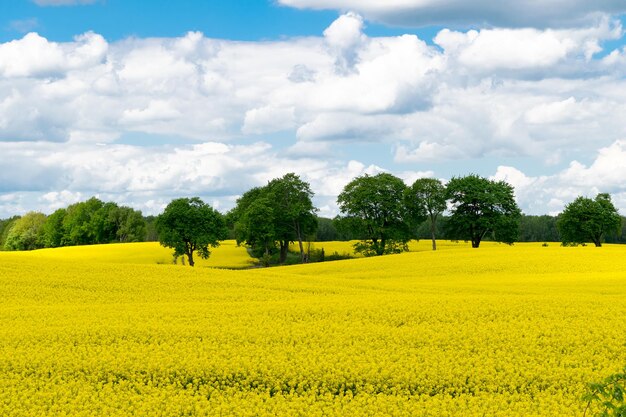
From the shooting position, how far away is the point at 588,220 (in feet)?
275

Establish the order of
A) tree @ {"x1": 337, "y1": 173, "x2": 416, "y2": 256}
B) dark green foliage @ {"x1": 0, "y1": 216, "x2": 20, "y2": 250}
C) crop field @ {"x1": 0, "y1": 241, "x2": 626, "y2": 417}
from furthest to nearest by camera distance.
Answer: dark green foliage @ {"x1": 0, "y1": 216, "x2": 20, "y2": 250} → tree @ {"x1": 337, "y1": 173, "x2": 416, "y2": 256} → crop field @ {"x1": 0, "y1": 241, "x2": 626, "y2": 417}

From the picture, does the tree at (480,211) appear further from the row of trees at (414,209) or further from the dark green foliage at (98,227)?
the dark green foliage at (98,227)

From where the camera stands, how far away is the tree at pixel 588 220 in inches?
3282

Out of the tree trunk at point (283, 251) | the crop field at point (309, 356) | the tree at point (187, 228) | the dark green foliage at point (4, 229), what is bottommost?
the crop field at point (309, 356)

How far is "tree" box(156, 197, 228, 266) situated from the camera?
2751 inches

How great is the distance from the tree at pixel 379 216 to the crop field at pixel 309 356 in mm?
49968

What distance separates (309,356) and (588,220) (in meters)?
78.4

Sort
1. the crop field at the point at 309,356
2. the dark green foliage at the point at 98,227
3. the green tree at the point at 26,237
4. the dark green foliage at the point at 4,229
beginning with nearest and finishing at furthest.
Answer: the crop field at the point at 309,356 < the dark green foliage at the point at 98,227 < the green tree at the point at 26,237 < the dark green foliage at the point at 4,229

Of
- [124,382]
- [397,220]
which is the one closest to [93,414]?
[124,382]

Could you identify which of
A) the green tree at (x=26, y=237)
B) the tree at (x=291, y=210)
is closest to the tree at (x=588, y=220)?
the tree at (x=291, y=210)

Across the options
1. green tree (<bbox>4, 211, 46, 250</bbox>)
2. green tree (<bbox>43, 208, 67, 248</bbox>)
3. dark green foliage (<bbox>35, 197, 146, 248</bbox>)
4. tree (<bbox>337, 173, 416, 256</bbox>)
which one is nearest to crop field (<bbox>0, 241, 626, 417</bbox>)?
tree (<bbox>337, 173, 416, 256</bbox>)

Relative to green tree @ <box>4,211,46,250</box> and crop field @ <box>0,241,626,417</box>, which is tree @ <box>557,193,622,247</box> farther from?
green tree @ <box>4,211,46,250</box>

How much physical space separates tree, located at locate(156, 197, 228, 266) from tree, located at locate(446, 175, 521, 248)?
27.9m

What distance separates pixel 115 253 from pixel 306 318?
74065mm
